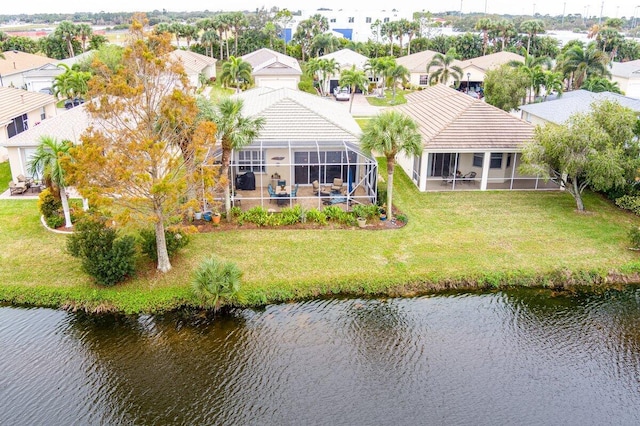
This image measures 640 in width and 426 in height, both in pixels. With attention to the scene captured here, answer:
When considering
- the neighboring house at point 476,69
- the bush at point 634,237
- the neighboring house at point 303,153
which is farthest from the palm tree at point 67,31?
the bush at point 634,237

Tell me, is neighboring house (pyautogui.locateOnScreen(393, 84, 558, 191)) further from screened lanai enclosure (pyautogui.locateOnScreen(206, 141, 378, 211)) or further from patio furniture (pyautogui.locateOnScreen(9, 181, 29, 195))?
patio furniture (pyautogui.locateOnScreen(9, 181, 29, 195))

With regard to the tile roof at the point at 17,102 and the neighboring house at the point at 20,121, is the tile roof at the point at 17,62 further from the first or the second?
the neighboring house at the point at 20,121

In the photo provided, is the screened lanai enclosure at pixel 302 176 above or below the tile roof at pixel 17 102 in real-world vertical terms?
below

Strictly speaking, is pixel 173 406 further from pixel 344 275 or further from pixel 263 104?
pixel 263 104

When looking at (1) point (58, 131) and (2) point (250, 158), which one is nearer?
(2) point (250, 158)

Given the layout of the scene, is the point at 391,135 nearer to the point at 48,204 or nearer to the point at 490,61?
the point at 48,204

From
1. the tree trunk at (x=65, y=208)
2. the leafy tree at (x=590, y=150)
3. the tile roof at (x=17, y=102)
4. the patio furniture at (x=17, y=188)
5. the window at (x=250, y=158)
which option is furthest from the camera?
the tile roof at (x=17, y=102)

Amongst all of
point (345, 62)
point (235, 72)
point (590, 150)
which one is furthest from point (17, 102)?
point (590, 150)
